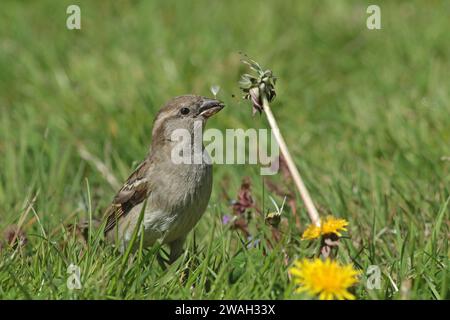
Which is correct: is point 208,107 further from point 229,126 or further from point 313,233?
point 229,126

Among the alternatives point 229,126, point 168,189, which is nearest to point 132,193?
point 168,189

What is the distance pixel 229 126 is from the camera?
6633 millimetres

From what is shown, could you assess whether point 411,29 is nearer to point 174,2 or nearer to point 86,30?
point 174,2

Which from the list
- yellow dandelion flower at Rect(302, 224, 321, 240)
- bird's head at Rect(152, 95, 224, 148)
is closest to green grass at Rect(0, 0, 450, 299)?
yellow dandelion flower at Rect(302, 224, 321, 240)

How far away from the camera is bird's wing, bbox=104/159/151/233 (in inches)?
181

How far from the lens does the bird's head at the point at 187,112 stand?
4.65 meters

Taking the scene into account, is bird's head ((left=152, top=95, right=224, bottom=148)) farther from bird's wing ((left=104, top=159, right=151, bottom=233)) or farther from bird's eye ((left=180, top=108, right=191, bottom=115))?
bird's wing ((left=104, top=159, right=151, bottom=233))

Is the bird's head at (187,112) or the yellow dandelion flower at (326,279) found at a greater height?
the bird's head at (187,112)

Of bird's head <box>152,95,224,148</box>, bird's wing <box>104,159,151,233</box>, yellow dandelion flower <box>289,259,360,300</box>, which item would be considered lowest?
yellow dandelion flower <box>289,259,360,300</box>

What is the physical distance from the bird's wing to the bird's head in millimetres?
235

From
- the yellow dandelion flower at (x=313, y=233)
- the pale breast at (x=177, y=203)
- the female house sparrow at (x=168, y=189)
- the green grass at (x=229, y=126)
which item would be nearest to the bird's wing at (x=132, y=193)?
the female house sparrow at (x=168, y=189)

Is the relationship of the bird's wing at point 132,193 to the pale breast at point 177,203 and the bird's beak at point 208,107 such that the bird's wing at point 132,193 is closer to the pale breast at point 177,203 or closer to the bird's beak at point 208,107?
the pale breast at point 177,203

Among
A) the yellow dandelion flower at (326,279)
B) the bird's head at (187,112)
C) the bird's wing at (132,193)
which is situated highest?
the bird's head at (187,112)
